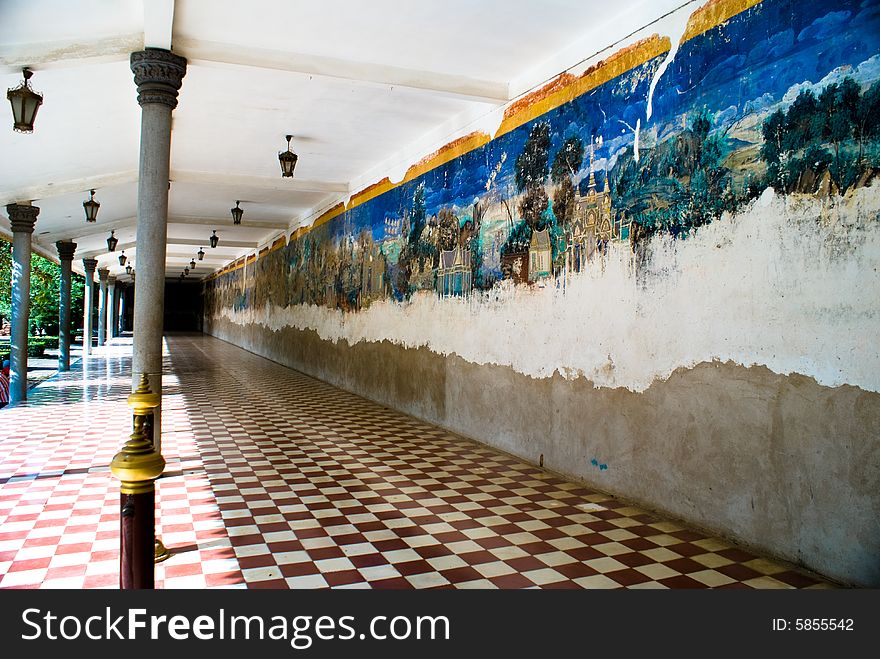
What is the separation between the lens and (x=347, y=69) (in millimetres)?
7613

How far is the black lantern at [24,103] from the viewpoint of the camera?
20.7 ft

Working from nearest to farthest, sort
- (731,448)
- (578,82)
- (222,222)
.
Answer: (731,448) → (578,82) → (222,222)

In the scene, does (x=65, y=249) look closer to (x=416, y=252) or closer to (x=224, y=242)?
(x=224, y=242)

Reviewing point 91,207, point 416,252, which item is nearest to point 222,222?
point 91,207

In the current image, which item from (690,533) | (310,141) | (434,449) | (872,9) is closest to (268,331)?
(310,141)

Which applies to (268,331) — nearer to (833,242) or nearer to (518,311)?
(518,311)

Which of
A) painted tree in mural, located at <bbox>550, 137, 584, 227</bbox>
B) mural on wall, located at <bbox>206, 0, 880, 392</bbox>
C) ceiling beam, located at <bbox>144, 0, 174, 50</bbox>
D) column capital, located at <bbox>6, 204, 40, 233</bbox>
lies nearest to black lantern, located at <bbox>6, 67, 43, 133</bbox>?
ceiling beam, located at <bbox>144, 0, 174, 50</bbox>

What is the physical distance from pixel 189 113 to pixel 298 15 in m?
3.70

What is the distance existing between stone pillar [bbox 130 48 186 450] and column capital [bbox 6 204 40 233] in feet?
22.4

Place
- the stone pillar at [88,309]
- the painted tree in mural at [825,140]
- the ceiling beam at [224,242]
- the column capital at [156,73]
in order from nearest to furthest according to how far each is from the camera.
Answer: the painted tree in mural at [825,140], the column capital at [156,73], the stone pillar at [88,309], the ceiling beam at [224,242]

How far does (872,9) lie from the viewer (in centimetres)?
419

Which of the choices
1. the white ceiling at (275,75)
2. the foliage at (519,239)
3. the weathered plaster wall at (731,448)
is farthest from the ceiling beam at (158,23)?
the weathered plaster wall at (731,448)

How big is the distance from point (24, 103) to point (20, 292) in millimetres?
7050

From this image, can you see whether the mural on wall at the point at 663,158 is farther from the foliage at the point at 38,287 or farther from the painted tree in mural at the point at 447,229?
the foliage at the point at 38,287
